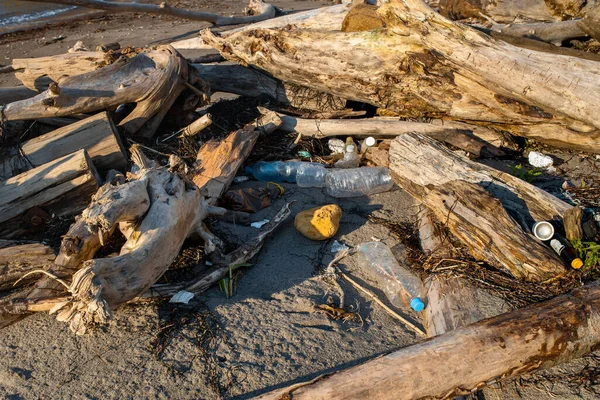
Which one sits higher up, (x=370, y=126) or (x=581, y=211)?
(x=581, y=211)

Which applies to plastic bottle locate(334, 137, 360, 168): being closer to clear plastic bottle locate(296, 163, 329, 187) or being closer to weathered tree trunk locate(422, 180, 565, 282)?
clear plastic bottle locate(296, 163, 329, 187)

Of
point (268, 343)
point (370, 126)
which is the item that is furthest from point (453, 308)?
point (370, 126)

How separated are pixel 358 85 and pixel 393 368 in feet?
13.0

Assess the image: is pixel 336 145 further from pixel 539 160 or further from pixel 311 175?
pixel 539 160

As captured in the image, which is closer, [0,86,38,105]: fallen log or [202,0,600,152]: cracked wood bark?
[202,0,600,152]: cracked wood bark

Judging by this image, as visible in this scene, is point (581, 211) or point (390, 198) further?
point (390, 198)

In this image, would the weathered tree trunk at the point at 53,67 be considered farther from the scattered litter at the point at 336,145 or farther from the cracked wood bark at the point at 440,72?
the scattered litter at the point at 336,145

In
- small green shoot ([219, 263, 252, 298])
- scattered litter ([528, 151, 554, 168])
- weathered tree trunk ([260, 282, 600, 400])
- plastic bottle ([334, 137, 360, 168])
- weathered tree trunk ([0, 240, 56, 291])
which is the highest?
weathered tree trunk ([260, 282, 600, 400])

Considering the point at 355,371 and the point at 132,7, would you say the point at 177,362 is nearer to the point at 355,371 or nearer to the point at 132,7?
the point at 355,371

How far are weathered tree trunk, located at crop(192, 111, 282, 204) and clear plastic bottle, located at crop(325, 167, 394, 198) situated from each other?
0.97 m

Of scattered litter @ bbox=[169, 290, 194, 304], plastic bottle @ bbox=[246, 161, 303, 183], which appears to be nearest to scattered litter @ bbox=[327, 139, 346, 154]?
plastic bottle @ bbox=[246, 161, 303, 183]

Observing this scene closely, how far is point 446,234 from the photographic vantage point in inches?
167

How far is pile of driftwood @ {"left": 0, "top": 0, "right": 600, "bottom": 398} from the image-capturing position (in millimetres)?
2984

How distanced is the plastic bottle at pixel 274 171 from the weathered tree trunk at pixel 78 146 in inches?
54.5
